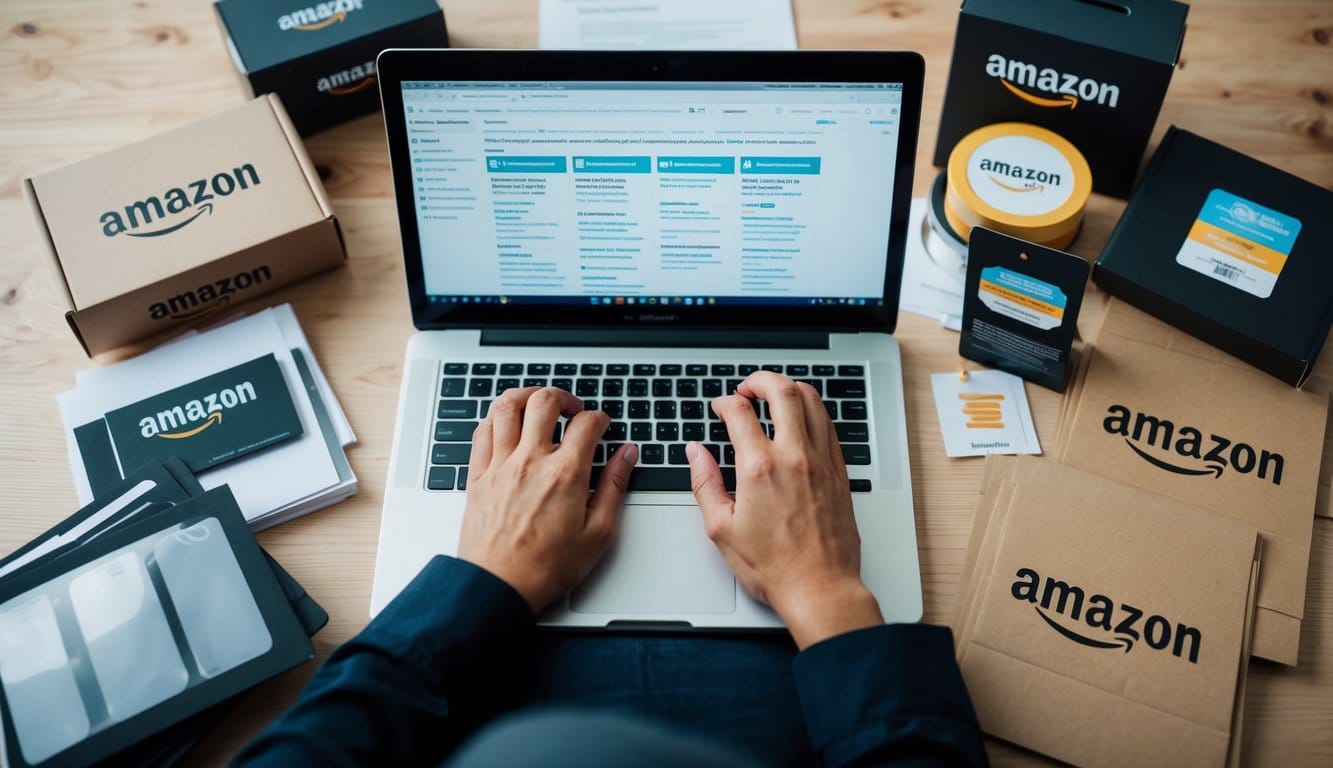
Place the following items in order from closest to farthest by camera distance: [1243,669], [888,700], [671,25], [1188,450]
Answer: [888,700] < [1243,669] < [1188,450] < [671,25]

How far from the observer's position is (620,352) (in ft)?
3.20

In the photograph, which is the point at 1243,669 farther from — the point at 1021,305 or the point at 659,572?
the point at 659,572

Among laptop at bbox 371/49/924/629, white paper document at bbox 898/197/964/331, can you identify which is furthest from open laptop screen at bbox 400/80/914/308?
white paper document at bbox 898/197/964/331

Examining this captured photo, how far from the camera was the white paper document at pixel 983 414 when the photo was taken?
958mm

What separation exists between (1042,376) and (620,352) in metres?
0.41

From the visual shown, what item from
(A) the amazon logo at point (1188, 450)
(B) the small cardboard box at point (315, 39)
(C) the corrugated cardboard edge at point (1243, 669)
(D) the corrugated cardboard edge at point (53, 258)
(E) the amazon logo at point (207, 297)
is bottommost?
(C) the corrugated cardboard edge at point (1243, 669)

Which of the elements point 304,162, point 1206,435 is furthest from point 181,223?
point 1206,435

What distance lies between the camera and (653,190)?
903 millimetres

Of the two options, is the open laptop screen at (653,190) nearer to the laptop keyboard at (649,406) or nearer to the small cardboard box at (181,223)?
the laptop keyboard at (649,406)

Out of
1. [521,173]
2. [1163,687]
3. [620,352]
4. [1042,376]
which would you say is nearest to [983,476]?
[1042,376]

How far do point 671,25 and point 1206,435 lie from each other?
74cm

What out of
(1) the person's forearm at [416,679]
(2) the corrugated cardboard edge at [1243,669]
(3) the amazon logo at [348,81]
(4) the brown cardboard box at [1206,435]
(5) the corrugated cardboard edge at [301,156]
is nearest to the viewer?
(1) the person's forearm at [416,679]

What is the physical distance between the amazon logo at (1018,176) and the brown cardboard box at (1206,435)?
159 mm

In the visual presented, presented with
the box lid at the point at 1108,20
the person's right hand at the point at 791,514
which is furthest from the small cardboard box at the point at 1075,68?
the person's right hand at the point at 791,514
